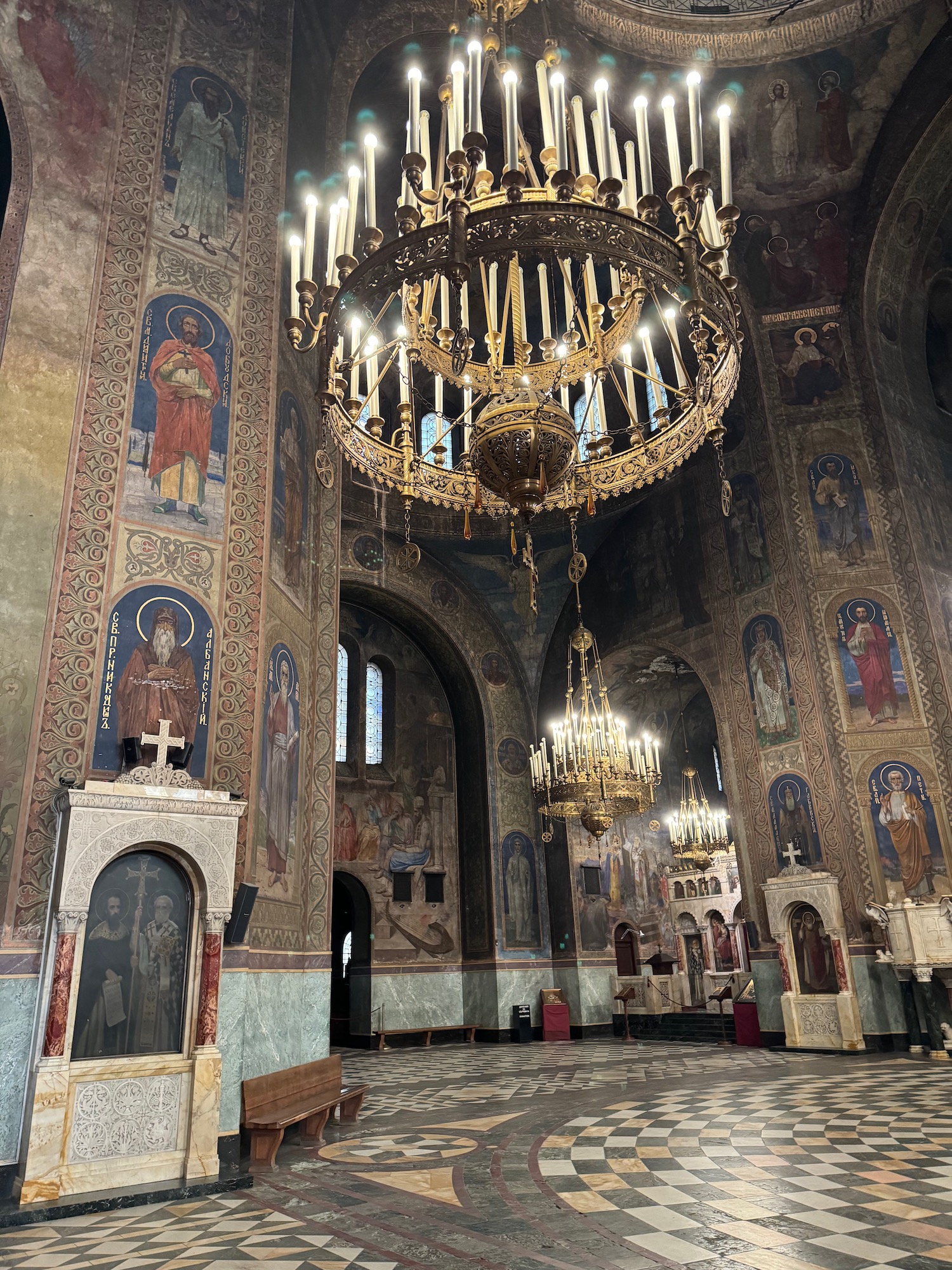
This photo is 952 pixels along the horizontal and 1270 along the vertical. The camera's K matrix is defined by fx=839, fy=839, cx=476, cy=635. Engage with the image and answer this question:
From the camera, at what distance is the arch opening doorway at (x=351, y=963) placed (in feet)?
51.6

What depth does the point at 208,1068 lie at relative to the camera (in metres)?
5.63

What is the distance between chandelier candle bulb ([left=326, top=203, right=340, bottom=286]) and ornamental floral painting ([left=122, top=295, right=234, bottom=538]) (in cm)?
222

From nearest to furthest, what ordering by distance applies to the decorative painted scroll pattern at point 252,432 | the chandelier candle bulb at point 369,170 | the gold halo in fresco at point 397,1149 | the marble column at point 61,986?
the marble column at point 61,986
the chandelier candle bulb at point 369,170
the gold halo in fresco at point 397,1149
the decorative painted scroll pattern at point 252,432

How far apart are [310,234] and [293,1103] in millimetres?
6423

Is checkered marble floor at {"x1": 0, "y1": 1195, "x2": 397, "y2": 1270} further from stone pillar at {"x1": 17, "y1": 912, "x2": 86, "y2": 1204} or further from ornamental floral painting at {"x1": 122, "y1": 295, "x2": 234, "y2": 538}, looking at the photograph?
ornamental floral painting at {"x1": 122, "y1": 295, "x2": 234, "y2": 538}

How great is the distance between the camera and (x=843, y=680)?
12789 millimetres

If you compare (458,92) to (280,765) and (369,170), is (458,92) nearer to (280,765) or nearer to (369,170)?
(369,170)

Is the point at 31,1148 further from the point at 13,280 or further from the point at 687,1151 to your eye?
the point at 13,280

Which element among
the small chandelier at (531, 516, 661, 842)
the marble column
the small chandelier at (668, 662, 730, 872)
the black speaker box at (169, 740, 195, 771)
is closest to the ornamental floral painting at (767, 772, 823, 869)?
the small chandelier at (531, 516, 661, 842)

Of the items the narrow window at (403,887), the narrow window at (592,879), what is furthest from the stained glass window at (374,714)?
the narrow window at (592,879)

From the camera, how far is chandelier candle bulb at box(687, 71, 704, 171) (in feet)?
15.7

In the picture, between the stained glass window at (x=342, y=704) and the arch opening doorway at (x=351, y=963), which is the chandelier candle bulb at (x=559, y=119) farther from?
the arch opening doorway at (x=351, y=963)

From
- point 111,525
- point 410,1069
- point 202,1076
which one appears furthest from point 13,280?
point 410,1069

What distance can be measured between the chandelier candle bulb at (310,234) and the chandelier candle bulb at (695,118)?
2.39 meters
